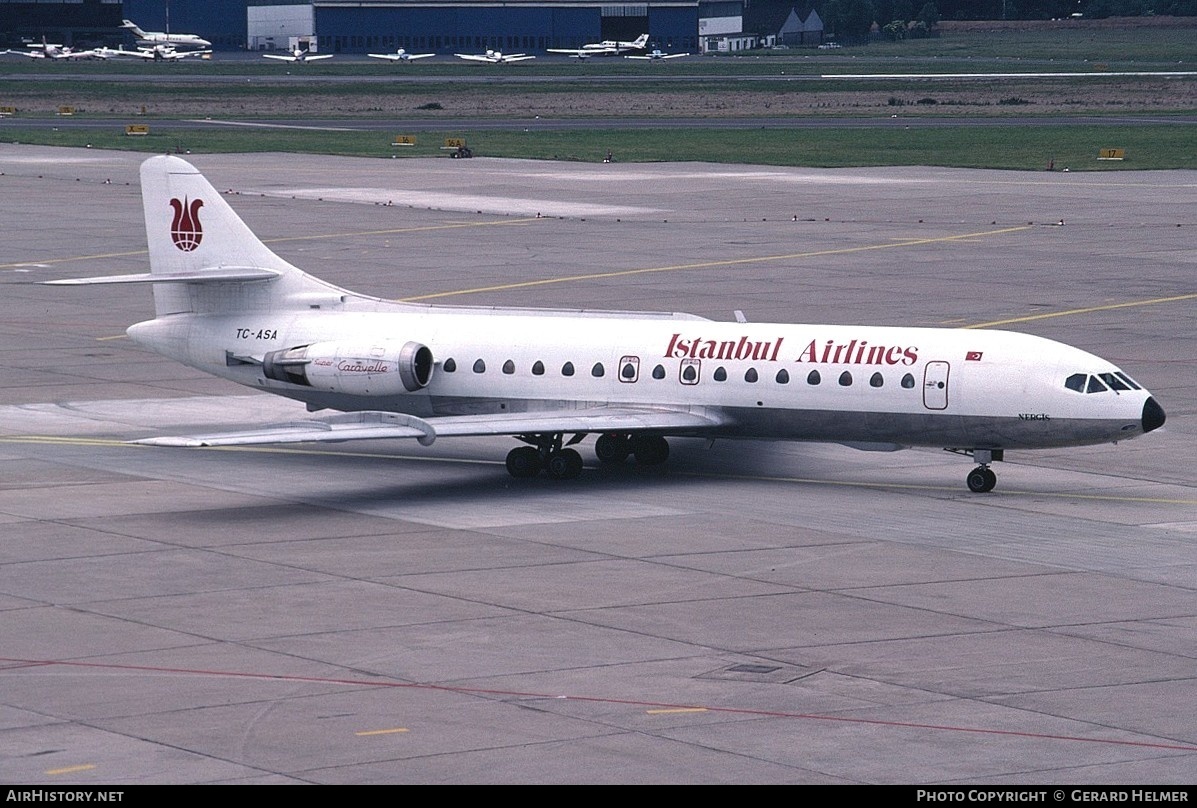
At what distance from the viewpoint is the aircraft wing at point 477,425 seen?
37.3m

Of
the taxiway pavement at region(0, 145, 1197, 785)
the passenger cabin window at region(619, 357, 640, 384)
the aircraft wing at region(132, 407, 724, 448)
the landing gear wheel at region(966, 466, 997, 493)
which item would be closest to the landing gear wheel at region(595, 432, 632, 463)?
the taxiway pavement at region(0, 145, 1197, 785)

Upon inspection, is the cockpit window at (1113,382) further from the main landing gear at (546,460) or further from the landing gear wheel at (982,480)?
the main landing gear at (546,460)

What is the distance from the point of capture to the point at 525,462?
40031 millimetres

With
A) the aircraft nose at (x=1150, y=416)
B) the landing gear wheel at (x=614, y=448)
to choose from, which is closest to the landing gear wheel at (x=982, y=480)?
the aircraft nose at (x=1150, y=416)

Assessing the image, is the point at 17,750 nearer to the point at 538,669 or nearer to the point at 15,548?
the point at 538,669

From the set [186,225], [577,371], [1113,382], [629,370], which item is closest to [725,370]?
[629,370]

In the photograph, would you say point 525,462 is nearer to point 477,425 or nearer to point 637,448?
point 477,425

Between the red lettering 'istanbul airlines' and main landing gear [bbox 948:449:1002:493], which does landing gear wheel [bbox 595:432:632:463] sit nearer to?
the red lettering 'istanbul airlines'

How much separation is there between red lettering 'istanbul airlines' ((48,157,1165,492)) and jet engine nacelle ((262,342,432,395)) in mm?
37

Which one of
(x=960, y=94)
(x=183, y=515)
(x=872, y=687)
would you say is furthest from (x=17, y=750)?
(x=960, y=94)

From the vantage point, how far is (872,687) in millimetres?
25000

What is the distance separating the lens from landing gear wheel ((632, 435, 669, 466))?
135 ft

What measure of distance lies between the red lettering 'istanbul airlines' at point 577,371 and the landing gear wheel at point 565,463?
Answer: 40mm

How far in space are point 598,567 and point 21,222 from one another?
197ft
